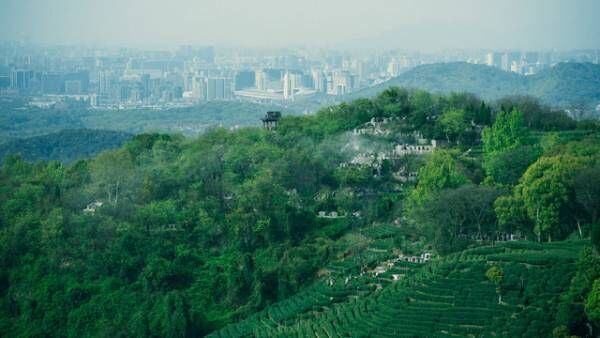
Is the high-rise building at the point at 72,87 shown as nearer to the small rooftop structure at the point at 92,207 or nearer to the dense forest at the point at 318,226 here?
the dense forest at the point at 318,226

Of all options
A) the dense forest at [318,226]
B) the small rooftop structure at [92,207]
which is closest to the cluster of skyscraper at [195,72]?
the dense forest at [318,226]

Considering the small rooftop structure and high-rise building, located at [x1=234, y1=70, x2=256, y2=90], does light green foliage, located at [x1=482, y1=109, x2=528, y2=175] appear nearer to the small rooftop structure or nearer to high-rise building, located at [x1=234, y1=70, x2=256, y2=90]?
the small rooftop structure

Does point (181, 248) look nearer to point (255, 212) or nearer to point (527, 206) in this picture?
point (255, 212)

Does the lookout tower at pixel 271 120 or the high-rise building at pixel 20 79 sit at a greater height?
the lookout tower at pixel 271 120

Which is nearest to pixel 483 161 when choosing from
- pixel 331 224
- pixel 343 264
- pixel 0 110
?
pixel 331 224

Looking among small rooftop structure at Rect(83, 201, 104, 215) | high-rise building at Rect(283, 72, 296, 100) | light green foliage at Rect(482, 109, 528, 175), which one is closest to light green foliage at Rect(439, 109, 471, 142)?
light green foliage at Rect(482, 109, 528, 175)

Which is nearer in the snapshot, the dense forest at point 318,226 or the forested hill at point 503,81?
the dense forest at point 318,226

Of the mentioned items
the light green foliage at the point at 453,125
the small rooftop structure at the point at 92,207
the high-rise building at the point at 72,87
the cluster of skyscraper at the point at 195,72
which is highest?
the light green foliage at the point at 453,125

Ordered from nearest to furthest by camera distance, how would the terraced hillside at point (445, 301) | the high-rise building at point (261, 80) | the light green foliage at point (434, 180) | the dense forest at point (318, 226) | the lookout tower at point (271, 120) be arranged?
the terraced hillside at point (445, 301) < the dense forest at point (318, 226) < the light green foliage at point (434, 180) < the lookout tower at point (271, 120) < the high-rise building at point (261, 80)
